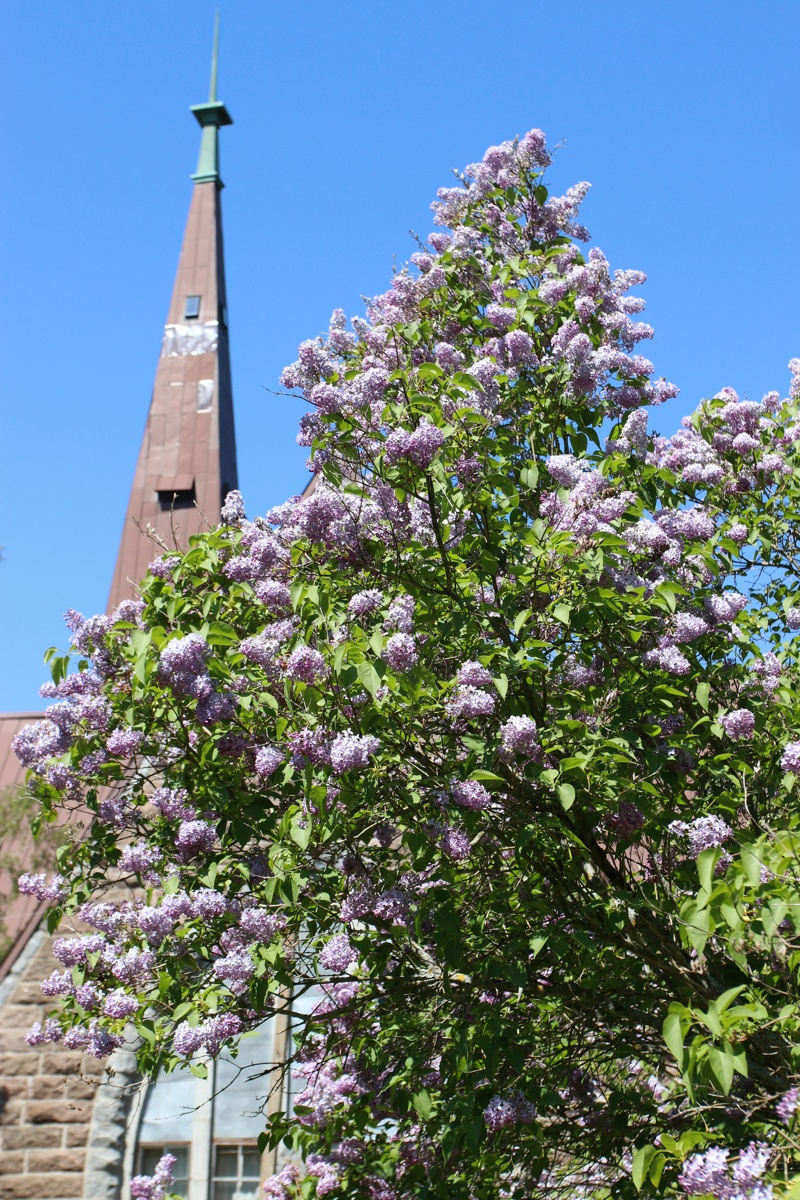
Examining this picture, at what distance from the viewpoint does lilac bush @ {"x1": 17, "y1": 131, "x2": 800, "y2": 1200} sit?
3.45m

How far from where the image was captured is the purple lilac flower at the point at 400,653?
10.6 feet

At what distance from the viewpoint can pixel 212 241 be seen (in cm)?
2158

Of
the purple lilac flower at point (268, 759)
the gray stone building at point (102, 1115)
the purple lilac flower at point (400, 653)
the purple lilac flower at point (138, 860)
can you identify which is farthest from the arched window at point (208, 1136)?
the purple lilac flower at point (400, 653)

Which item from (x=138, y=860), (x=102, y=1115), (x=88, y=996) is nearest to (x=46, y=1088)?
(x=102, y=1115)

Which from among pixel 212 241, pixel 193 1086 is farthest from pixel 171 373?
pixel 193 1086

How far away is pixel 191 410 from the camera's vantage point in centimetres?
1939

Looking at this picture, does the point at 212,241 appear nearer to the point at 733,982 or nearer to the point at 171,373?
the point at 171,373

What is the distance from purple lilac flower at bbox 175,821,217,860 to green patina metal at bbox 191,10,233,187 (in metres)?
21.6

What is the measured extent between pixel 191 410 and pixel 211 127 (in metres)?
9.04

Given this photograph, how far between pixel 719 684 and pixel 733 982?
3.54 ft

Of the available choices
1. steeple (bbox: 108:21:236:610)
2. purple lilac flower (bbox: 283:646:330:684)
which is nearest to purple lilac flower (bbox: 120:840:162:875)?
purple lilac flower (bbox: 283:646:330:684)

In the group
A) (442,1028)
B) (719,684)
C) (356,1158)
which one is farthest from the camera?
(356,1158)

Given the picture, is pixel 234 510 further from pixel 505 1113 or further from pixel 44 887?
pixel 505 1113

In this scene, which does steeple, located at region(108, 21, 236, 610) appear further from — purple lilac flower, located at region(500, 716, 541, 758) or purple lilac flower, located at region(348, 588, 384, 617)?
purple lilac flower, located at region(500, 716, 541, 758)
